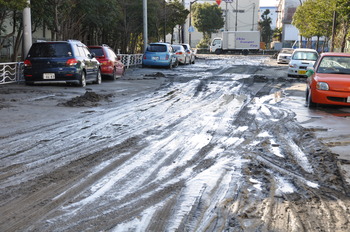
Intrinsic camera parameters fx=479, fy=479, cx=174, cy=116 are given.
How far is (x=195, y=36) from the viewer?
4636 inches

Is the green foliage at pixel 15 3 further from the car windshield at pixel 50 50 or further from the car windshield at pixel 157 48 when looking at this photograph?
the car windshield at pixel 157 48

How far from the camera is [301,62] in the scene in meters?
23.7

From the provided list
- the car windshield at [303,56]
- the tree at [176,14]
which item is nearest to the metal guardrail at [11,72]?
the car windshield at [303,56]

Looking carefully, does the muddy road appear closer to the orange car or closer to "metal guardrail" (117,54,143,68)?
the orange car

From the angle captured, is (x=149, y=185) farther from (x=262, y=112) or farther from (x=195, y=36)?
(x=195, y=36)

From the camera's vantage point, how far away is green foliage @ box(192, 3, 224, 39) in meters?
93.8

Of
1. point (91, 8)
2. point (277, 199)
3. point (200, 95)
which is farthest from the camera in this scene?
point (91, 8)

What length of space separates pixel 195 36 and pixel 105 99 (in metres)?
106

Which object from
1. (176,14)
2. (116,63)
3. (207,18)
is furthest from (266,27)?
(116,63)

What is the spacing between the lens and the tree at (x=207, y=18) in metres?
93.8

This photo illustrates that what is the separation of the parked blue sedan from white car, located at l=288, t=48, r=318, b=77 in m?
8.68

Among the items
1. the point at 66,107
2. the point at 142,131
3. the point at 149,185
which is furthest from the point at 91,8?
the point at 149,185

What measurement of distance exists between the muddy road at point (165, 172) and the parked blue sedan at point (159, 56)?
62.7 feet

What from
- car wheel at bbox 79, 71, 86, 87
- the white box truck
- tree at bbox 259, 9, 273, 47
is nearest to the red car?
car wheel at bbox 79, 71, 86, 87
